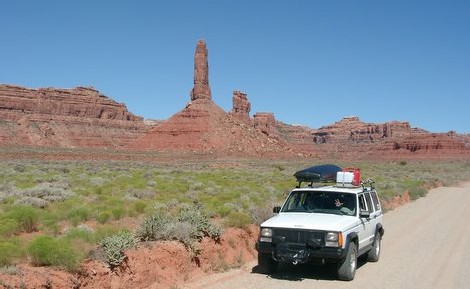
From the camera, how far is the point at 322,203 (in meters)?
10.4

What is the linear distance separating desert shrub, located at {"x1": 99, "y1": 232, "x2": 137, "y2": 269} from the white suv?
251cm


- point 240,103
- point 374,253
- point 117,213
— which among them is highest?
point 240,103

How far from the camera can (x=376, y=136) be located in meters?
192

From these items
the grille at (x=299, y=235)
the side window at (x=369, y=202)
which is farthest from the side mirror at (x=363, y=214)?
the grille at (x=299, y=235)

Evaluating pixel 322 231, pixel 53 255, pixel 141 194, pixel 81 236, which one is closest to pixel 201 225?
pixel 81 236

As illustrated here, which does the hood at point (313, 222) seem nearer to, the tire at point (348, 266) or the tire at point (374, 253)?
the tire at point (348, 266)

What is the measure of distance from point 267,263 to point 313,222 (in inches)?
52.0

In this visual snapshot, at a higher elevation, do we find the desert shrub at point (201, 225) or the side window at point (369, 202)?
the side window at point (369, 202)

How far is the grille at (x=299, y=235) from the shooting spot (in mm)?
8953

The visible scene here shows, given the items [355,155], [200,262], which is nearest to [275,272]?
[200,262]

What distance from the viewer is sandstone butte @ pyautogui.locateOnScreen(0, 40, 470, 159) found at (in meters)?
107

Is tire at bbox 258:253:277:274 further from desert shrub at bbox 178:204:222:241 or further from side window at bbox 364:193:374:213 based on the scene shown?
side window at bbox 364:193:374:213

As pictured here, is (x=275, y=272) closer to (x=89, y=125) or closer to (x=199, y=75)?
(x=199, y=75)

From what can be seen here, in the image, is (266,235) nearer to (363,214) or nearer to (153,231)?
(363,214)
